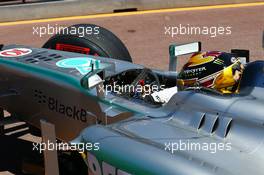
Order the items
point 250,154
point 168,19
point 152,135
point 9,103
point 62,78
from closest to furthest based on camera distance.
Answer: point 250,154 < point 152,135 < point 62,78 < point 9,103 < point 168,19

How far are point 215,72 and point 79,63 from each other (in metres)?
1.46

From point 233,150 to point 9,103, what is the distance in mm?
2398

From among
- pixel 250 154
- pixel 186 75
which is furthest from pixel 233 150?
pixel 186 75

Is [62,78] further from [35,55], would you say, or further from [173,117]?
[173,117]

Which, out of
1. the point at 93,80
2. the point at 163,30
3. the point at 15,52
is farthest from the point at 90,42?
the point at 163,30

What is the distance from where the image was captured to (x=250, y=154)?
2807 mm

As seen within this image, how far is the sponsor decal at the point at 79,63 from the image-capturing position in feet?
13.9

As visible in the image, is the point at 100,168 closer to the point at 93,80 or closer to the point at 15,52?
the point at 93,80

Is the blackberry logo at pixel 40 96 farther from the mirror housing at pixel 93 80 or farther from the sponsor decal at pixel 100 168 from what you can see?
the sponsor decal at pixel 100 168

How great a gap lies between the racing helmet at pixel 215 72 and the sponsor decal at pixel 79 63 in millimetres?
1113

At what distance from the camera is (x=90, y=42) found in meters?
4.83

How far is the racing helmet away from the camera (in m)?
3.23

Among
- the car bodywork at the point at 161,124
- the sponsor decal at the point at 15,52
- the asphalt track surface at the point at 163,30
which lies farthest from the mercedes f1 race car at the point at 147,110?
the asphalt track surface at the point at 163,30

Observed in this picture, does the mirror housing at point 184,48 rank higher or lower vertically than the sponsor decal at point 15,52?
higher
